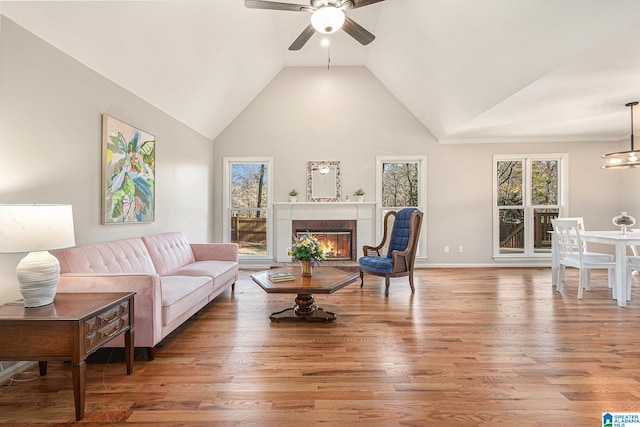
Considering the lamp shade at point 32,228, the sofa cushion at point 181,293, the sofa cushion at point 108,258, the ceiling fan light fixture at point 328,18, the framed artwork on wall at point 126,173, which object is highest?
the ceiling fan light fixture at point 328,18

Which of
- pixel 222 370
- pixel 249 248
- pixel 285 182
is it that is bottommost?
pixel 222 370

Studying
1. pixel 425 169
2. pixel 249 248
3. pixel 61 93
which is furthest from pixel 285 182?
pixel 61 93

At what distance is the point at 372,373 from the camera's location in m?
2.16

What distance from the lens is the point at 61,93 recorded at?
2.56 metres

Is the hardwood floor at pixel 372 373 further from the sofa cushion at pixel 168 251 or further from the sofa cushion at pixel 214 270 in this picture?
the sofa cushion at pixel 168 251

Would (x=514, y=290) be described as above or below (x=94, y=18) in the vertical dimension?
below

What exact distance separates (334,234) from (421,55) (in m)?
3.31

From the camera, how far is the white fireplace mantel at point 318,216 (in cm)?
596

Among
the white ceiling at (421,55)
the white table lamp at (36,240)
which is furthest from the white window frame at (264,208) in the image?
the white table lamp at (36,240)

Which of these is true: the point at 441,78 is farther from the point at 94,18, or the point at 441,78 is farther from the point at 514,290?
the point at 94,18

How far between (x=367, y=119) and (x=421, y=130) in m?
1.05

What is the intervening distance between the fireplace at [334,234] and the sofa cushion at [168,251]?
89.2 inches

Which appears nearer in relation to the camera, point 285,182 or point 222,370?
point 222,370

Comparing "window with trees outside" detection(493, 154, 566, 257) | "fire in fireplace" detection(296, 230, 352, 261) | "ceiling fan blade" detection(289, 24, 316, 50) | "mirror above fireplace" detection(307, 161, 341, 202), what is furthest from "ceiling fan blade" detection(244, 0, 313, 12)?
"window with trees outside" detection(493, 154, 566, 257)
